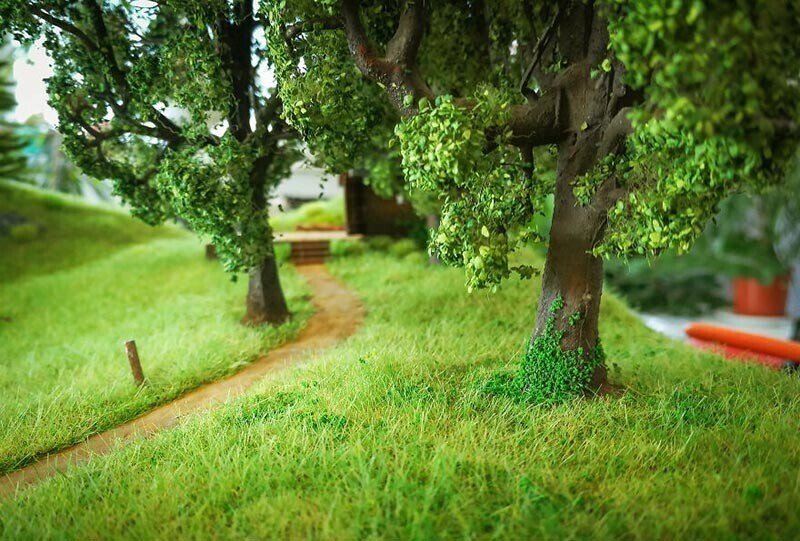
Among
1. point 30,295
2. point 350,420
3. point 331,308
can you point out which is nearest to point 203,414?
point 350,420

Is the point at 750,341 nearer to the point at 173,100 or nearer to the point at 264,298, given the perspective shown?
the point at 264,298

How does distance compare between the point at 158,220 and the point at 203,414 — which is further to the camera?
the point at 158,220

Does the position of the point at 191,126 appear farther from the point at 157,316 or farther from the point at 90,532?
the point at 90,532

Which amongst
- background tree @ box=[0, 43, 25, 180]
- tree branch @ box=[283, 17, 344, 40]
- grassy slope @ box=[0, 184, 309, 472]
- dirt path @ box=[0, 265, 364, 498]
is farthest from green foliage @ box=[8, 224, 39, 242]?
tree branch @ box=[283, 17, 344, 40]

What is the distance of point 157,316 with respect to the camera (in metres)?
11.2

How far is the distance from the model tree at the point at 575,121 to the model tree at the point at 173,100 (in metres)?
1.58

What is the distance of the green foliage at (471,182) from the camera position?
539 centimetres

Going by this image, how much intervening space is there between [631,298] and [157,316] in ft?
50.2

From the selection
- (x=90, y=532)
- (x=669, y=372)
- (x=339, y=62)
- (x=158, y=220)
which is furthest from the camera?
(x=158, y=220)

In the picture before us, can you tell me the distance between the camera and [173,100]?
7949 millimetres

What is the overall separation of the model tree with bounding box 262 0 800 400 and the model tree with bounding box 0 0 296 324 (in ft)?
5.18

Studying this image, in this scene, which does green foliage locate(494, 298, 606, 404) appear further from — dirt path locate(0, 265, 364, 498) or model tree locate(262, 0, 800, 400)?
dirt path locate(0, 265, 364, 498)

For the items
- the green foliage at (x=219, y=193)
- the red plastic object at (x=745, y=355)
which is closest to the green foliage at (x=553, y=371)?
the red plastic object at (x=745, y=355)

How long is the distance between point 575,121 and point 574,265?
1656 mm
